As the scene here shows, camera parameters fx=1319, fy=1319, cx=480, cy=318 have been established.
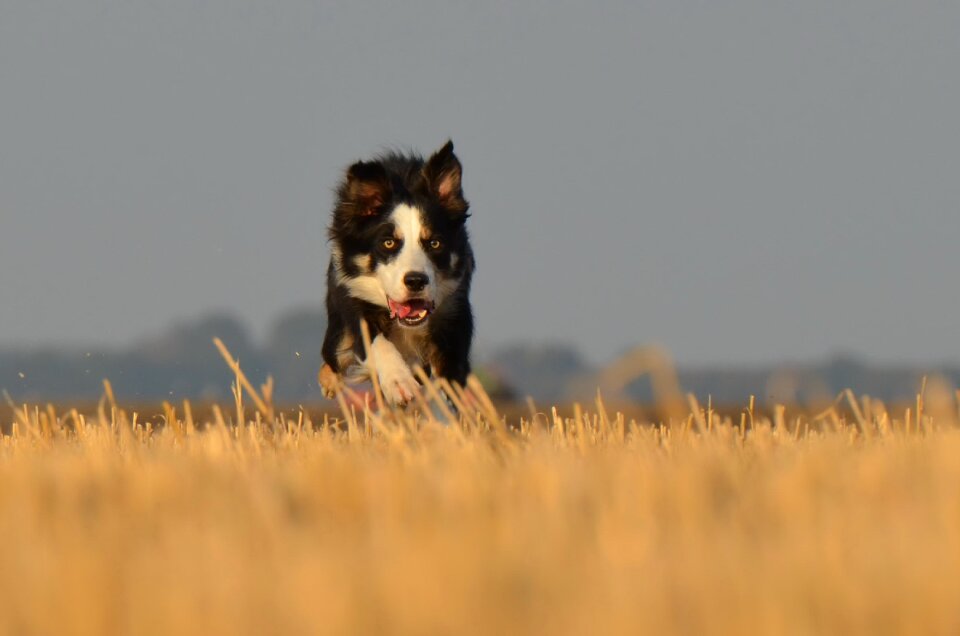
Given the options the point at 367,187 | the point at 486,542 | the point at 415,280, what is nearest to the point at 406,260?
the point at 415,280

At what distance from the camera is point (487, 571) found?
226 cm

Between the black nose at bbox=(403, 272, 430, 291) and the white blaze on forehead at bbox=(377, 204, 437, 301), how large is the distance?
0.06ft

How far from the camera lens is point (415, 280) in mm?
7488

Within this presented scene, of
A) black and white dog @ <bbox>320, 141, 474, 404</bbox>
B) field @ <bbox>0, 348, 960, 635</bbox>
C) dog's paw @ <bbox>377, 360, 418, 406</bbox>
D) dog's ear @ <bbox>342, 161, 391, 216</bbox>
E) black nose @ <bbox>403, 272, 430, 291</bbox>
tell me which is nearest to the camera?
field @ <bbox>0, 348, 960, 635</bbox>

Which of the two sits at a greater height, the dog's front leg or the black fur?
the black fur

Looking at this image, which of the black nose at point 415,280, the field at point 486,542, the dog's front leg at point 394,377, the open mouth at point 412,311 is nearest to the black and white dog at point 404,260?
the open mouth at point 412,311

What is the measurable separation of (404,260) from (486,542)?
518 centimetres

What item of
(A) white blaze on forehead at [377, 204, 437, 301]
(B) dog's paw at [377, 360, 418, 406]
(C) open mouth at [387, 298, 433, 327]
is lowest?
(B) dog's paw at [377, 360, 418, 406]

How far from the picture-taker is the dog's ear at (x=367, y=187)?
798cm

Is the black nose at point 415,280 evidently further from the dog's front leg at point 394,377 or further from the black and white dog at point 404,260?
the dog's front leg at point 394,377

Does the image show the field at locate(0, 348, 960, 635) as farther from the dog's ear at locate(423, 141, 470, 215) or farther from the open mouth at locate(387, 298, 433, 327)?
the dog's ear at locate(423, 141, 470, 215)

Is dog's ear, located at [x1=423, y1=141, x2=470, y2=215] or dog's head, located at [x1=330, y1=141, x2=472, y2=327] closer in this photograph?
dog's head, located at [x1=330, y1=141, x2=472, y2=327]

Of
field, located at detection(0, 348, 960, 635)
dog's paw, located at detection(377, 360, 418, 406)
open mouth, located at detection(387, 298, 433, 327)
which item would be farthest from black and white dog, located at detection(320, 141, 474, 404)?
field, located at detection(0, 348, 960, 635)

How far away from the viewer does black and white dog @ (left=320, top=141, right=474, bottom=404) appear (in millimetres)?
7840
